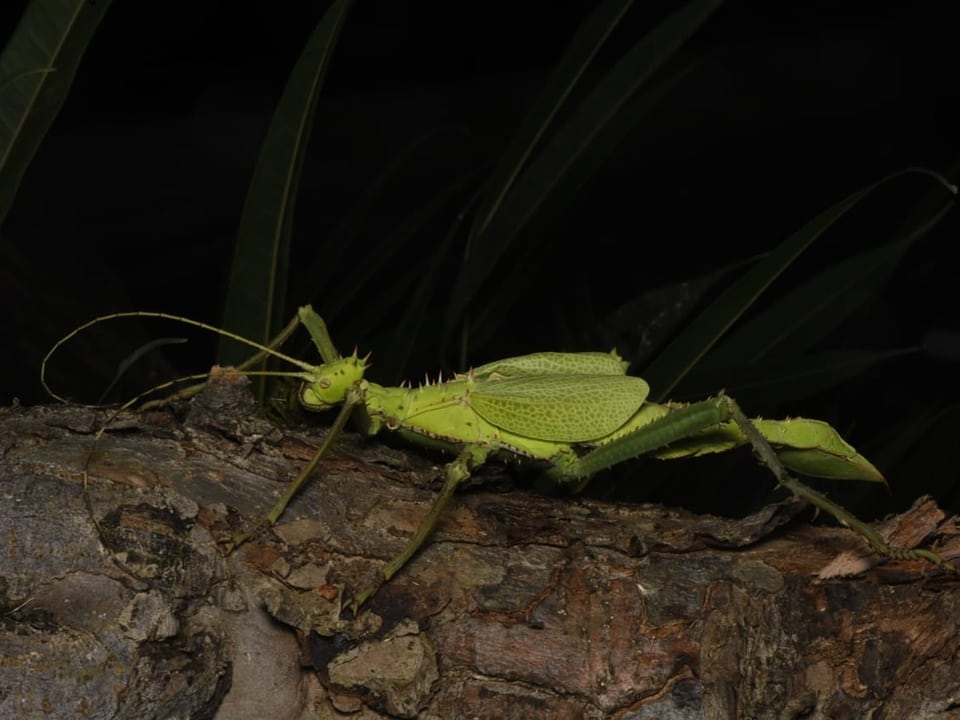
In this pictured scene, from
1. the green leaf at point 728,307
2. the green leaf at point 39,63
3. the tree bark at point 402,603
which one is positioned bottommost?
the tree bark at point 402,603

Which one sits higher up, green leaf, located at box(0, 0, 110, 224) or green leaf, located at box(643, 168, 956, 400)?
green leaf, located at box(0, 0, 110, 224)

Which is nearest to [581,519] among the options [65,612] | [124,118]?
[65,612]

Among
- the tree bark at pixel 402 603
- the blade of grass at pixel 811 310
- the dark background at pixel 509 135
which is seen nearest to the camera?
the tree bark at pixel 402 603

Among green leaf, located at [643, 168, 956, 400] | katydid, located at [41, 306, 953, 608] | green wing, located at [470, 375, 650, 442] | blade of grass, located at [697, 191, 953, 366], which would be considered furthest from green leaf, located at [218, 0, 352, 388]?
blade of grass, located at [697, 191, 953, 366]

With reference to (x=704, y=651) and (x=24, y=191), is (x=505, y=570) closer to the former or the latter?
(x=704, y=651)

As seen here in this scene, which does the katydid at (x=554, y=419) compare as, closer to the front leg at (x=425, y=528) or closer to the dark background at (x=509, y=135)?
the front leg at (x=425, y=528)

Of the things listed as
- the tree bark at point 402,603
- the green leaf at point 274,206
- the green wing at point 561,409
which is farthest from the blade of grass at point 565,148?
the tree bark at point 402,603

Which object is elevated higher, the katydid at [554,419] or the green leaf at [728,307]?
the green leaf at [728,307]

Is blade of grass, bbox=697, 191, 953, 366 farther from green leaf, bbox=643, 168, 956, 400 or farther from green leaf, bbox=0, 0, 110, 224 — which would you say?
green leaf, bbox=0, 0, 110, 224
